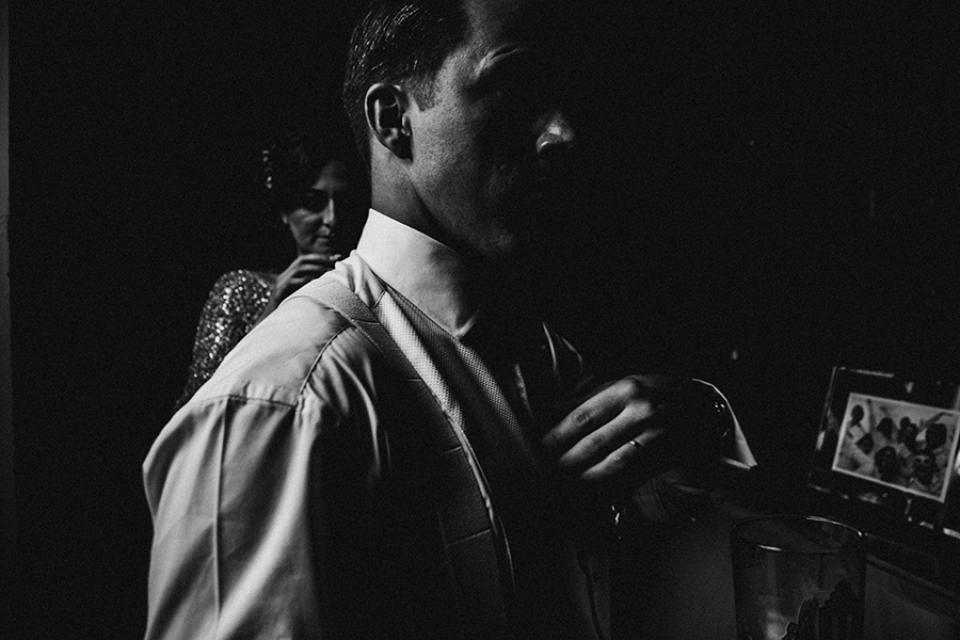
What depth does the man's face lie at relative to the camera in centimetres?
73

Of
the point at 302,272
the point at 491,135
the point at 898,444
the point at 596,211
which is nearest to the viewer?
the point at 491,135

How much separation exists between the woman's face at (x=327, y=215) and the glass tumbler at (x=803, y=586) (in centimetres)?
131

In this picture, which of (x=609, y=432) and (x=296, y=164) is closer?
(x=609, y=432)

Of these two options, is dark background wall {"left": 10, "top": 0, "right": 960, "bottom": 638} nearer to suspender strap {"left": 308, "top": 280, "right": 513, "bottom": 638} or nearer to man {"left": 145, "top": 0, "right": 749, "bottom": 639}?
man {"left": 145, "top": 0, "right": 749, "bottom": 639}

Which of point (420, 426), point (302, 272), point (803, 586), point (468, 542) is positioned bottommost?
point (803, 586)

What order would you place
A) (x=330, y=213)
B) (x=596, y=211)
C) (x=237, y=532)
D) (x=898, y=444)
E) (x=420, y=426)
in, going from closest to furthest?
1. (x=237, y=532)
2. (x=420, y=426)
3. (x=898, y=444)
4. (x=596, y=211)
5. (x=330, y=213)

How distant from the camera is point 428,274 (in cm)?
76

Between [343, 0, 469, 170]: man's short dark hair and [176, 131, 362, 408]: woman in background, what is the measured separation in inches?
39.1

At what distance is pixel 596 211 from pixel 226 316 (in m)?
1.07

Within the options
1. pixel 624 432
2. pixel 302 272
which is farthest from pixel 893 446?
pixel 302 272

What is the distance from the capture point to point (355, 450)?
56cm

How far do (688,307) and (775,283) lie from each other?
0.21 m

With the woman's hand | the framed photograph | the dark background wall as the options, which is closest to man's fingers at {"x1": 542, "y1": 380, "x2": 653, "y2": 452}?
the dark background wall

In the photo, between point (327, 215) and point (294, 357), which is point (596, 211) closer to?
point (327, 215)
